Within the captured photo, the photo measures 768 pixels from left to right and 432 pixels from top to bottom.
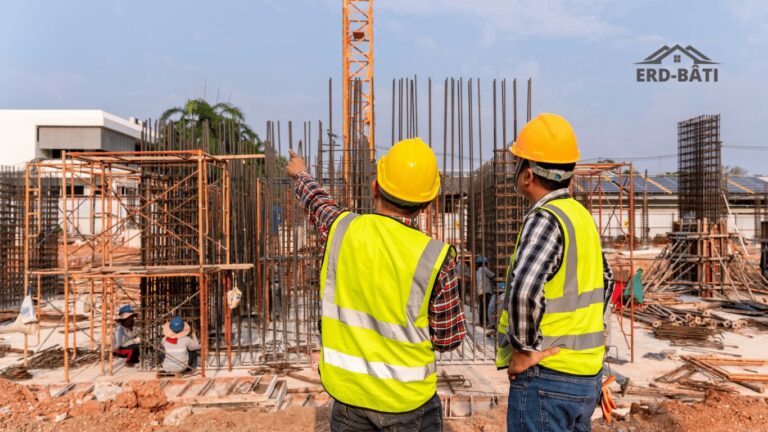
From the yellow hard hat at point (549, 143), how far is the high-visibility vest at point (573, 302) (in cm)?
20

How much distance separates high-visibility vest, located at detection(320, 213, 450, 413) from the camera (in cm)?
194

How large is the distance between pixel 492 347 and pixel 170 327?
16.8ft

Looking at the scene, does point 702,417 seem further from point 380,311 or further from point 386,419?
point 380,311

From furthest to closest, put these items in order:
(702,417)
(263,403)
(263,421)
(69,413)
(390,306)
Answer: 1. (263,403)
2. (69,413)
3. (263,421)
4. (702,417)
5. (390,306)

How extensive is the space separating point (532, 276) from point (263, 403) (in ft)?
16.5

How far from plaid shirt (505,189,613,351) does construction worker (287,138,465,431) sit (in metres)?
0.21

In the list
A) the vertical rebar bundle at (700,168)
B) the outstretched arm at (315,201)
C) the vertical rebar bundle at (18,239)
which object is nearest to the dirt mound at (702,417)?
the outstretched arm at (315,201)

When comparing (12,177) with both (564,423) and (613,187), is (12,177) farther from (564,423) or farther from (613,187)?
(613,187)

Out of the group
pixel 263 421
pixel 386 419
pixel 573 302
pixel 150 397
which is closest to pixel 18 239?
pixel 150 397

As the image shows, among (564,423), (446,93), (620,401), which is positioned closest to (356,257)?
(564,423)

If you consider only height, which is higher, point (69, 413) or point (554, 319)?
point (554, 319)

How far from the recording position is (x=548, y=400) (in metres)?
2.02

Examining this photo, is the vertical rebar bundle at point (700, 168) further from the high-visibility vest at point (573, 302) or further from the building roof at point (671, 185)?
the high-visibility vest at point (573, 302)

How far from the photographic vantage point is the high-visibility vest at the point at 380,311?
6.35ft
